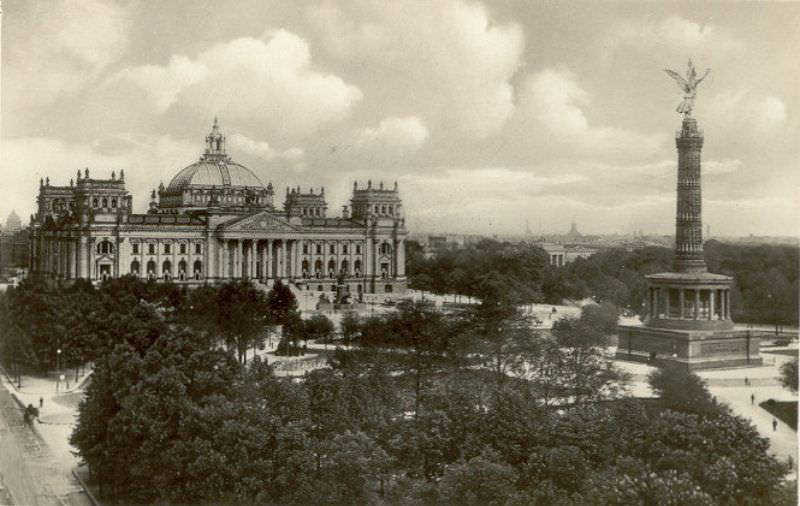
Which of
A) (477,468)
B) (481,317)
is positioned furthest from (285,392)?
(481,317)

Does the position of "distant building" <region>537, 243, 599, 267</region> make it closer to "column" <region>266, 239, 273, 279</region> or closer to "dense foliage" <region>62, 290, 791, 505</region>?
"column" <region>266, 239, 273, 279</region>

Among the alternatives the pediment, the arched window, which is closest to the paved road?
the arched window

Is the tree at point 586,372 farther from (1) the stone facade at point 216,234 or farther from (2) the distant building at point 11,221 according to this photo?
(1) the stone facade at point 216,234

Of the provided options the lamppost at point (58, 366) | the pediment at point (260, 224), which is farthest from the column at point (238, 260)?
the lamppost at point (58, 366)

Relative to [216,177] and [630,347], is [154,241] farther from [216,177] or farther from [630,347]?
[630,347]

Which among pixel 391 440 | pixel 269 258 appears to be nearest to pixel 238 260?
pixel 269 258

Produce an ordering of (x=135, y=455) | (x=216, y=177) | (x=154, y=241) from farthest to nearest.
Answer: (x=216, y=177)
(x=154, y=241)
(x=135, y=455)
